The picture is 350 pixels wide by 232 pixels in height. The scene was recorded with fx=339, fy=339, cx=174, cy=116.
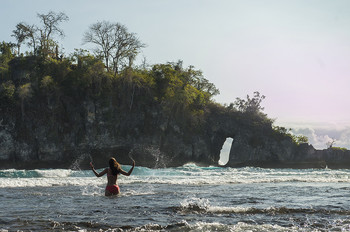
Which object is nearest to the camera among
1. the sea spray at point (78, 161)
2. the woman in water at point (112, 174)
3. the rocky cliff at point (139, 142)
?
the woman in water at point (112, 174)

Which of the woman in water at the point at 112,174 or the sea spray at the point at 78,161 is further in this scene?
the sea spray at the point at 78,161

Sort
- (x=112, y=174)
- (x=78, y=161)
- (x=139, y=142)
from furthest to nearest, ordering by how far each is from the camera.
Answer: (x=139, y=142)
(x=78, y=161)
(x=112, y=174)

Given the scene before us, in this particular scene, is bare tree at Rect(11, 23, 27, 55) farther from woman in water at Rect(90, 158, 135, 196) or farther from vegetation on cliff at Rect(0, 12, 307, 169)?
woman in water at Rect(90, 158, 135, 196)

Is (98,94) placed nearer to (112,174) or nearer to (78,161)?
(78,161)

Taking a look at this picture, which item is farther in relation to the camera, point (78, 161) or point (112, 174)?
point (78, 161)

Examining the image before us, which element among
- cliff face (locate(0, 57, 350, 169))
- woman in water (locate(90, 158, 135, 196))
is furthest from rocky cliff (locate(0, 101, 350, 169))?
woman in water (locate(90, 158, 135, 196))

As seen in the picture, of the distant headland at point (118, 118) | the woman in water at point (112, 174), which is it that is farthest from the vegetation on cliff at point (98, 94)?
the woman in water at point (112, 174)

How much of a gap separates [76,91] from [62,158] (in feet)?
28.0

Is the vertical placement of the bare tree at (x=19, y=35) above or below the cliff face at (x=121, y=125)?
above

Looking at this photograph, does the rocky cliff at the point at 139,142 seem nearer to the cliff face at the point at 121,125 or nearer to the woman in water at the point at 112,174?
the cliff face at the point at 121,125

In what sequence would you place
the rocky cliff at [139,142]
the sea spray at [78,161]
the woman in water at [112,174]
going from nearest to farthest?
the woman in water at [112,174] < the rocky cliff at [139,142] < the sea spray at [78,161]

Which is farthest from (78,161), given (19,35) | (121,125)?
(19,35)

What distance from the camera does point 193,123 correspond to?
150ft

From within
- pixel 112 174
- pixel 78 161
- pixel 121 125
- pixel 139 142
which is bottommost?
pixel 78 161
